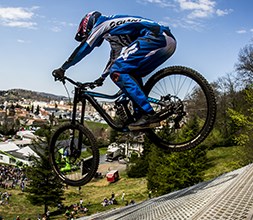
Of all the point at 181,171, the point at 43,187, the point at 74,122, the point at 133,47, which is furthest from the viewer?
the point at 43,187

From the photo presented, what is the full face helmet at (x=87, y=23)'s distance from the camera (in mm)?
6138

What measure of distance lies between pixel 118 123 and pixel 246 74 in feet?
107

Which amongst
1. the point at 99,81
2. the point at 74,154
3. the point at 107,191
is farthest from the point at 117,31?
the point at 107,191

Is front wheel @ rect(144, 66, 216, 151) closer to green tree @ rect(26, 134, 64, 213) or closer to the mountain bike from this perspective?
the mountain bike

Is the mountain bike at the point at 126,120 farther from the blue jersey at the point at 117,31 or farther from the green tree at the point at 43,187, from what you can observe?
the green tree at the point at 43,187

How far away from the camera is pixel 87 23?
6176mm

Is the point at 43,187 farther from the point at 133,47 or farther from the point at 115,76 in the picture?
the point at 133,47

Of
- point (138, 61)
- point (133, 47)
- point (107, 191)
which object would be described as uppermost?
point (133, 47)

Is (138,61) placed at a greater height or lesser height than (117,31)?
lesser

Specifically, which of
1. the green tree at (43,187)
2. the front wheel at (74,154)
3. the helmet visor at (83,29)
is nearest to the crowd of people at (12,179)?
the green tree at (43,187)

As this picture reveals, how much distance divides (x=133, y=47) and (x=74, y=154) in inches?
110

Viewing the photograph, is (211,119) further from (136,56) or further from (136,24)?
A: (136,24)

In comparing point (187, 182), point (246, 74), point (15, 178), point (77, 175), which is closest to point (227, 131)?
point (246, 74)

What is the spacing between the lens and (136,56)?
583cm
